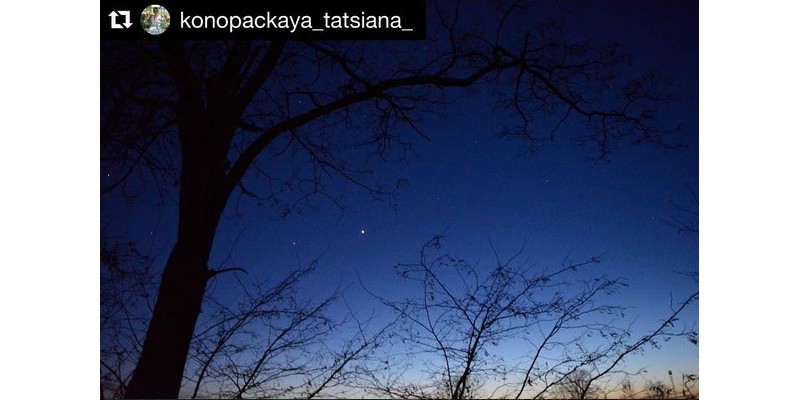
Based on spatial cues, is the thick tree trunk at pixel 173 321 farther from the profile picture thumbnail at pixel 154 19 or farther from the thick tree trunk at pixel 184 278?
the profile picture thumbnail at pixel 154 19

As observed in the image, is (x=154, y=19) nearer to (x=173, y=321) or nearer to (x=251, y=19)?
(x=251, y=19)

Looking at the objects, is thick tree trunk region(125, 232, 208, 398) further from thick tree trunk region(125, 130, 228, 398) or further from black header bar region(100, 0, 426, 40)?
black header bar region(100, 0, 426, 40)

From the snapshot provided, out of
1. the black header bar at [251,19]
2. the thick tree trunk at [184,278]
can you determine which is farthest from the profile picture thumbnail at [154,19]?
the thick tree trunk at [184,278]

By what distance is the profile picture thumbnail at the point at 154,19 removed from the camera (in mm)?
2574

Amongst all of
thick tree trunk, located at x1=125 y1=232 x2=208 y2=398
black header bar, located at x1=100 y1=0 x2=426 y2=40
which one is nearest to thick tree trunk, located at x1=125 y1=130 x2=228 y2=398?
thick tree trunk, located at x1=125 y1=232 x2=208 y2=398

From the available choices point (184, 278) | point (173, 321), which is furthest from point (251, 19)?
point (173, 321)

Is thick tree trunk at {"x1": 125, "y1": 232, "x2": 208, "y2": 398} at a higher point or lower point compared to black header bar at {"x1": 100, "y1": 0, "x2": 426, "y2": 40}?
lower

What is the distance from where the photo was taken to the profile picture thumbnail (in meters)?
2.57

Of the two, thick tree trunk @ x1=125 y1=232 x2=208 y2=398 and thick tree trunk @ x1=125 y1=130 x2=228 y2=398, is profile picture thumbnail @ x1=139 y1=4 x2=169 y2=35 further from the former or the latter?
thick tree trunk @ x1=125 y1=232 x2=208 y2=398

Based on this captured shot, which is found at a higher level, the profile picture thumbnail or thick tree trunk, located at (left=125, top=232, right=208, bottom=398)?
the profile picture thumbnail

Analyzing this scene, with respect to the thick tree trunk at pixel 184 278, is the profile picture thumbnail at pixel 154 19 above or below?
above

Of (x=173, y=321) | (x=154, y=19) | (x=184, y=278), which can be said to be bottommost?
(x=173, y=321)

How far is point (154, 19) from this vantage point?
2.59 metres
